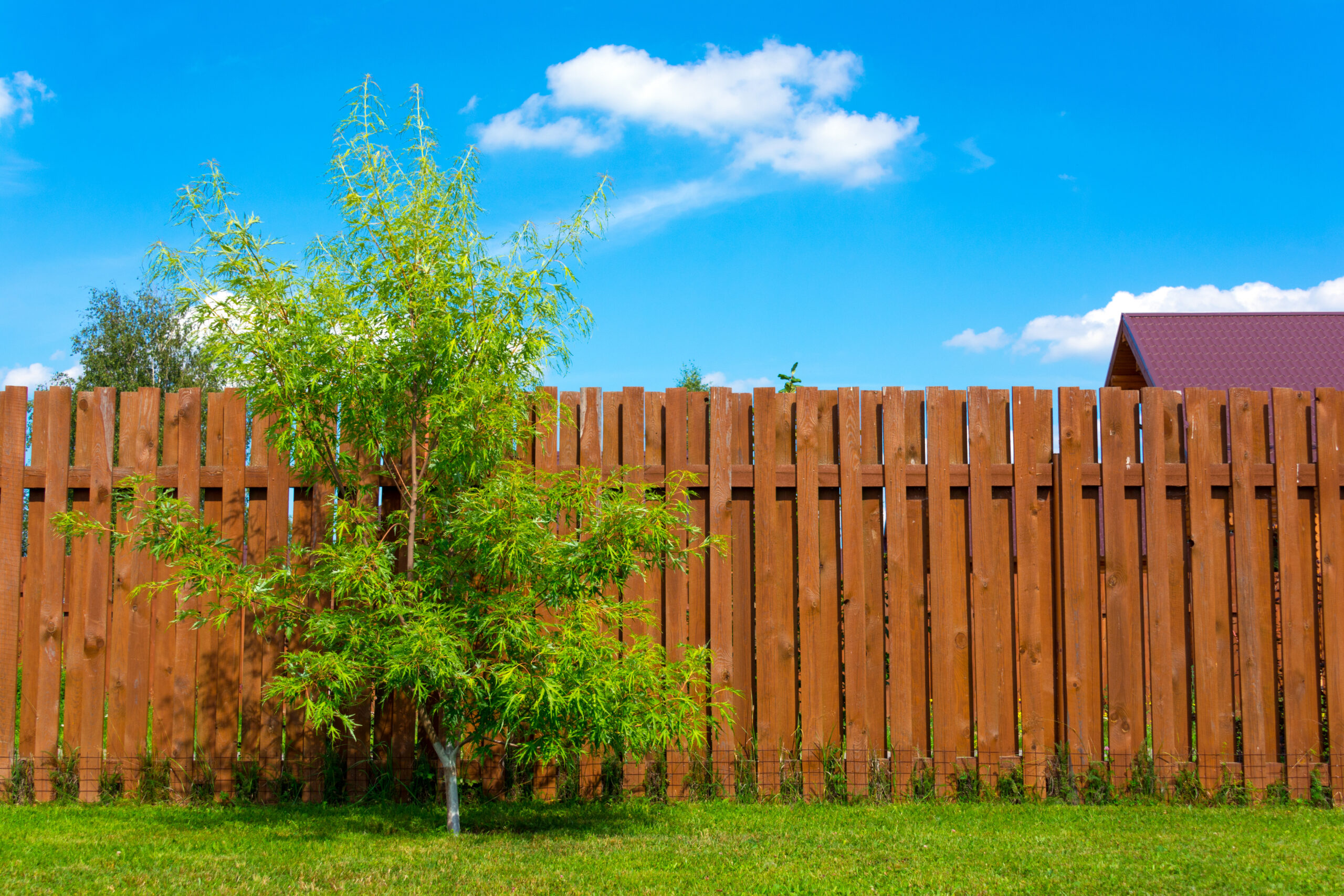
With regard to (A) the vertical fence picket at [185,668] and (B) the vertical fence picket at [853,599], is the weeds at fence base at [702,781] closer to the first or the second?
(B) the vertical fence picket at [853,599]

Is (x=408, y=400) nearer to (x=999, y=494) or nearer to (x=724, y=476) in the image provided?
(x=724, y=476)

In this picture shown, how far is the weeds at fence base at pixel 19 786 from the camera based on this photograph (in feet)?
17.4

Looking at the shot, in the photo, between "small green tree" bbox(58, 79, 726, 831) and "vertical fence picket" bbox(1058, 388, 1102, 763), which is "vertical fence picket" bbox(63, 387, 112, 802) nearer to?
"small green tree" bbox(58, 79, 726, 831)

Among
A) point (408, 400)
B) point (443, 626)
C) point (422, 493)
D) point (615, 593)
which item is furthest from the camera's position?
point (615, 593)

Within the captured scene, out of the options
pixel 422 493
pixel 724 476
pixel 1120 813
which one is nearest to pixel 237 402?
pixel 422 493

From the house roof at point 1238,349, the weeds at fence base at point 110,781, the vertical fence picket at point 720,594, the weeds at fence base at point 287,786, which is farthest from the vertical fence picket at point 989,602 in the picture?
the house roof at point 1238,349

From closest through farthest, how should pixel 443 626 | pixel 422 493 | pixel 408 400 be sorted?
pixel 443 626 → pixel 408 400 → pixel 422 493

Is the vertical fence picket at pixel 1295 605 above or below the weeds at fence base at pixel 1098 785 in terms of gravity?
above

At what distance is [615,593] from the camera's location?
514cm

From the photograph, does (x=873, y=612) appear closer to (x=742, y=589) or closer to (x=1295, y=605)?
(x=742, y=589)

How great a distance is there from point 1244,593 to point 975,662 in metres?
1.63

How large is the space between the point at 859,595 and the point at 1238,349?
703 cm

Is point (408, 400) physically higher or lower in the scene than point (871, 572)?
higher

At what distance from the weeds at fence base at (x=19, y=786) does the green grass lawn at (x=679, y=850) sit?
0.18 m
